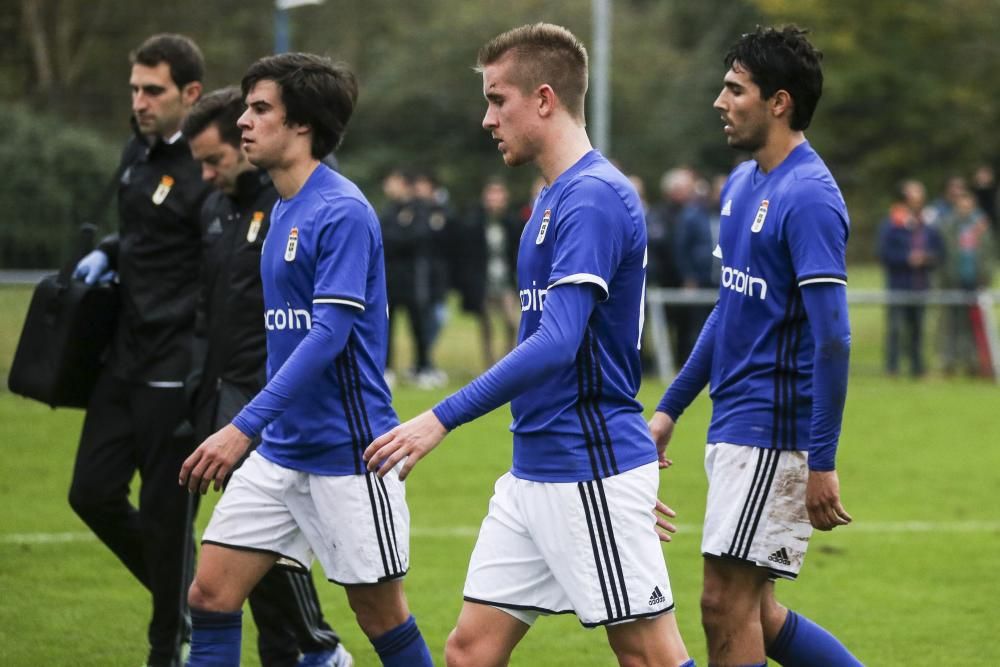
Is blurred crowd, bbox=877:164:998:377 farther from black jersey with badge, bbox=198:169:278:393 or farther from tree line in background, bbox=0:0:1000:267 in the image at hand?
black jersey with badge, bbox=198:169:278:393

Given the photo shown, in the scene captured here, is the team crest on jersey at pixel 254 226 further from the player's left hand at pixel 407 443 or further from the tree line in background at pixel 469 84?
the tree line in background at pixel 469 84

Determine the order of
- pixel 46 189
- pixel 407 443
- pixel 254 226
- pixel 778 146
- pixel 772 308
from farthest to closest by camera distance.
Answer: pixel 46 189 < pixel 254 226 < pixel 778 146 < pixel 772 308 < pixel 407 443

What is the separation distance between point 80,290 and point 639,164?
3407cm

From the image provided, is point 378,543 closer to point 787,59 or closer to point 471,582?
point 471,582

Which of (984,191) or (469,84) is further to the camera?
(469,84)

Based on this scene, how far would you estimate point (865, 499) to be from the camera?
1125cm

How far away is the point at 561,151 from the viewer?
4.49 meters

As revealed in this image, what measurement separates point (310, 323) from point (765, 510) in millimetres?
1547

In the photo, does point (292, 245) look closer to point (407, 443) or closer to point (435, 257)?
point (407, 443)

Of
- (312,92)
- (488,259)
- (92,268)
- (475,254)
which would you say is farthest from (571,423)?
(488,259)

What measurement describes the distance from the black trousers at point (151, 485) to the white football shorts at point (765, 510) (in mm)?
2246

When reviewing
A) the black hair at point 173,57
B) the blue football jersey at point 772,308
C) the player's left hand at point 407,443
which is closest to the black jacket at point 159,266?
the black hair at point 173,57

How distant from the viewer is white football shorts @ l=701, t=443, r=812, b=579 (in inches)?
193

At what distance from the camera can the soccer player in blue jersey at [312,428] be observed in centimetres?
498
